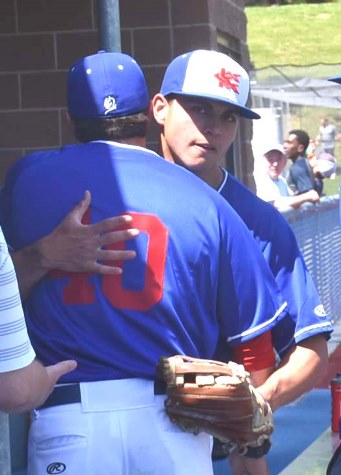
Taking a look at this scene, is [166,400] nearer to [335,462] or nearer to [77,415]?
[77,415]

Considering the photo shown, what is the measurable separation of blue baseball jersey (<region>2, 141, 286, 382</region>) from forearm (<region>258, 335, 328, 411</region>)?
0.25 metres

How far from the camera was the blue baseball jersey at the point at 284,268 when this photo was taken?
11.8 feet

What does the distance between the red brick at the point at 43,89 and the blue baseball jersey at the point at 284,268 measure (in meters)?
4.54

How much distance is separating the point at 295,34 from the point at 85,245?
43380mm

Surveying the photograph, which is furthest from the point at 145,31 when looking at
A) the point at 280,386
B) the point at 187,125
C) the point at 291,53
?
the point at 291,53

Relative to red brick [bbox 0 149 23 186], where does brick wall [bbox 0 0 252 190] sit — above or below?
above

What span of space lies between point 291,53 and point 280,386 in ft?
Result: 136

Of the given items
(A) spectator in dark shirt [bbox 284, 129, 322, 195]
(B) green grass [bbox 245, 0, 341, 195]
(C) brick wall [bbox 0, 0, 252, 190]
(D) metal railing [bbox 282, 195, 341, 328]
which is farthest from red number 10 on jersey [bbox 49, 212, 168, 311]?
(B) green grass [bbox 245, 0, 341, 195]

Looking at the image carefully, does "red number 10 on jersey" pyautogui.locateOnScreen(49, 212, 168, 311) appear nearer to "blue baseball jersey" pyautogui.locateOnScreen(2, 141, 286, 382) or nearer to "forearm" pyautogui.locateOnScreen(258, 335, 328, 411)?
"blue baseball jersey" pyautogui.locateOnScreen(2, 141, 286, 382)

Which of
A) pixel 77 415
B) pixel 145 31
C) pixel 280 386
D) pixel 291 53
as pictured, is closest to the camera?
pixel 77 415

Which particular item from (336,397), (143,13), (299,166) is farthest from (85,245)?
(299,166)

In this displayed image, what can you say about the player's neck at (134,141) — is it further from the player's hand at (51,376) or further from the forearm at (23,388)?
the forearm at (23,388)

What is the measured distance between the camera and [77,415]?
3051 mm

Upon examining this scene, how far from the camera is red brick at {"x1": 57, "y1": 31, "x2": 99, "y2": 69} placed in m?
8.36
